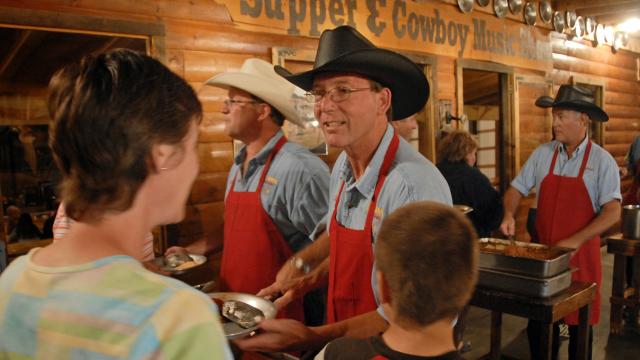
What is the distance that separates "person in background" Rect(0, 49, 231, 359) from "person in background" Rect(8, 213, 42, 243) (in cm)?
459

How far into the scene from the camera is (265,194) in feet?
9.46

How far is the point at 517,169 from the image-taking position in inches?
294

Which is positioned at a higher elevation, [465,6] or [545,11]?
[545,11]

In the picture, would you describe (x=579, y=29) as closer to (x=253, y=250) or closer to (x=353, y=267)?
(x=253, y=250)

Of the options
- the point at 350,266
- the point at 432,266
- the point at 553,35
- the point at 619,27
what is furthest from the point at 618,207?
the point at 619,27

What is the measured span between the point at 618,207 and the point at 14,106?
18.8ft

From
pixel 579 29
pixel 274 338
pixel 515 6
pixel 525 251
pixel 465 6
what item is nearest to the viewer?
pixel 274 338

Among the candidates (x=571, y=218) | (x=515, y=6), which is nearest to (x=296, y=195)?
(x=571, y=218)

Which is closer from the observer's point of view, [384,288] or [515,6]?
[384,288]

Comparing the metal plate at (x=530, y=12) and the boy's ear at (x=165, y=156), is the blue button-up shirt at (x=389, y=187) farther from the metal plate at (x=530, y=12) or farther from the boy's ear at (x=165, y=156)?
the metal plate at (x=530, y=12)

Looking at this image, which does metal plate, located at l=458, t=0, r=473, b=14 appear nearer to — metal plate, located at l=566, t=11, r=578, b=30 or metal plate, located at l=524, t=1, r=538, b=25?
metal plate, located at l=524, t=1, r=538, b=25

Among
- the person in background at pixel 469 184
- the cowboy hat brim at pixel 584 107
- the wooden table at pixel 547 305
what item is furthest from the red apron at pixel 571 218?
the wooden table at pixel 547 305

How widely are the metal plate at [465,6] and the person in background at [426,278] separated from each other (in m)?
5.64

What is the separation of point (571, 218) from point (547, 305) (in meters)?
1.50
